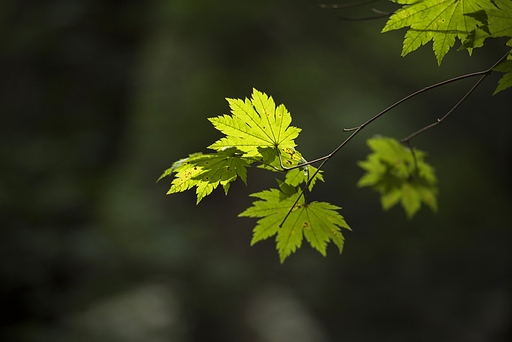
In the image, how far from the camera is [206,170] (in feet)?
3.05

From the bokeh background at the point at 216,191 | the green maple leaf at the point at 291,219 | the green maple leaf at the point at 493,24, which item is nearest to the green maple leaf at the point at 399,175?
the green maple leaf at the point at 291,219

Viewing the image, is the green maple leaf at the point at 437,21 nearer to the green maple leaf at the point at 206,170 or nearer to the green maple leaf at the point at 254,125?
the green maple leaf at the point at 254,125

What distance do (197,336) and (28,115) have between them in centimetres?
371

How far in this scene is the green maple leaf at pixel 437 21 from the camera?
802mm

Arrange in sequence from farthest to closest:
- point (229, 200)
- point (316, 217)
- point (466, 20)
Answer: point (229, 200)
point (316, 217)
point (466, 20)

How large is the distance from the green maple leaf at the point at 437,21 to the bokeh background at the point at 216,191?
96.1 inches

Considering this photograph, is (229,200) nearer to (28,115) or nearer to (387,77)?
(28,115)

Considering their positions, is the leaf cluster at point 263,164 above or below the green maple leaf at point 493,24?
above

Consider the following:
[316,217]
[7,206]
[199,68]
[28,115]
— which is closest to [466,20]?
[316,217]

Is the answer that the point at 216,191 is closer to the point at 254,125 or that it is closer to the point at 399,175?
the point at 399,175

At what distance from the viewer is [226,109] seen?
5.10 m

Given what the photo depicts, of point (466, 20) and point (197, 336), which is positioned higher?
point (197, 336)

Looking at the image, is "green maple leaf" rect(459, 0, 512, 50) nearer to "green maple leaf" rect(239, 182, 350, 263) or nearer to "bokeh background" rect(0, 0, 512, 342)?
"green maple leaf" rect(239, 182, 350, 263)

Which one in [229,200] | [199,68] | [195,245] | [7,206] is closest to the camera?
[7,206]
